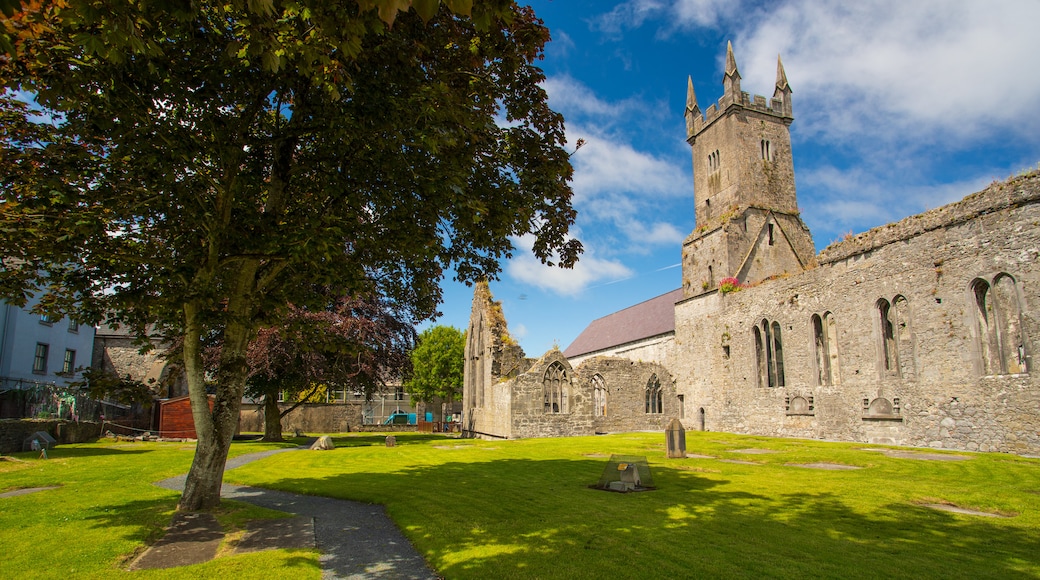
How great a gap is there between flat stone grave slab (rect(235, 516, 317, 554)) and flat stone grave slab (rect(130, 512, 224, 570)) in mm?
341

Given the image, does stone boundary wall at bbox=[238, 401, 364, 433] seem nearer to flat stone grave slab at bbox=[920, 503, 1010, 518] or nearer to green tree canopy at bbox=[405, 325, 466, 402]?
green tree canopy at bbox=[405, 325, 466, 402]

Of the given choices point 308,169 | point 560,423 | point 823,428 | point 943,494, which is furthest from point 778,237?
point 308,169

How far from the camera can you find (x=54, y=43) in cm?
632

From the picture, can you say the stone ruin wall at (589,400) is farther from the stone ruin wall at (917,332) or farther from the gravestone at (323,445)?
the gravestone at (323,445)

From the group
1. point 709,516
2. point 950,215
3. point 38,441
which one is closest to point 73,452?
point 38,441

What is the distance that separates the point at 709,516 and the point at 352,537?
4.93m

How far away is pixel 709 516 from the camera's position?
7.86 metres

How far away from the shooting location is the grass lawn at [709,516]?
18.5 feet

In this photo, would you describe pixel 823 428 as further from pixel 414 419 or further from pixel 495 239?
pixel 414 419

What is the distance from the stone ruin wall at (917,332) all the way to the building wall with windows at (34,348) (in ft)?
105

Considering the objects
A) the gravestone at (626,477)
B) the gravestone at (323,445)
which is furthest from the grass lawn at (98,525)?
the gravestone at (323,445)

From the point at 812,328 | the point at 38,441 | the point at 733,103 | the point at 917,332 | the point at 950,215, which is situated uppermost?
the point at 733,103

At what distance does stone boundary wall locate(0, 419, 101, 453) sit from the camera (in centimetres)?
1759

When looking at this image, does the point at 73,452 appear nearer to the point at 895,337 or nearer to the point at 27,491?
the point at 27,491
